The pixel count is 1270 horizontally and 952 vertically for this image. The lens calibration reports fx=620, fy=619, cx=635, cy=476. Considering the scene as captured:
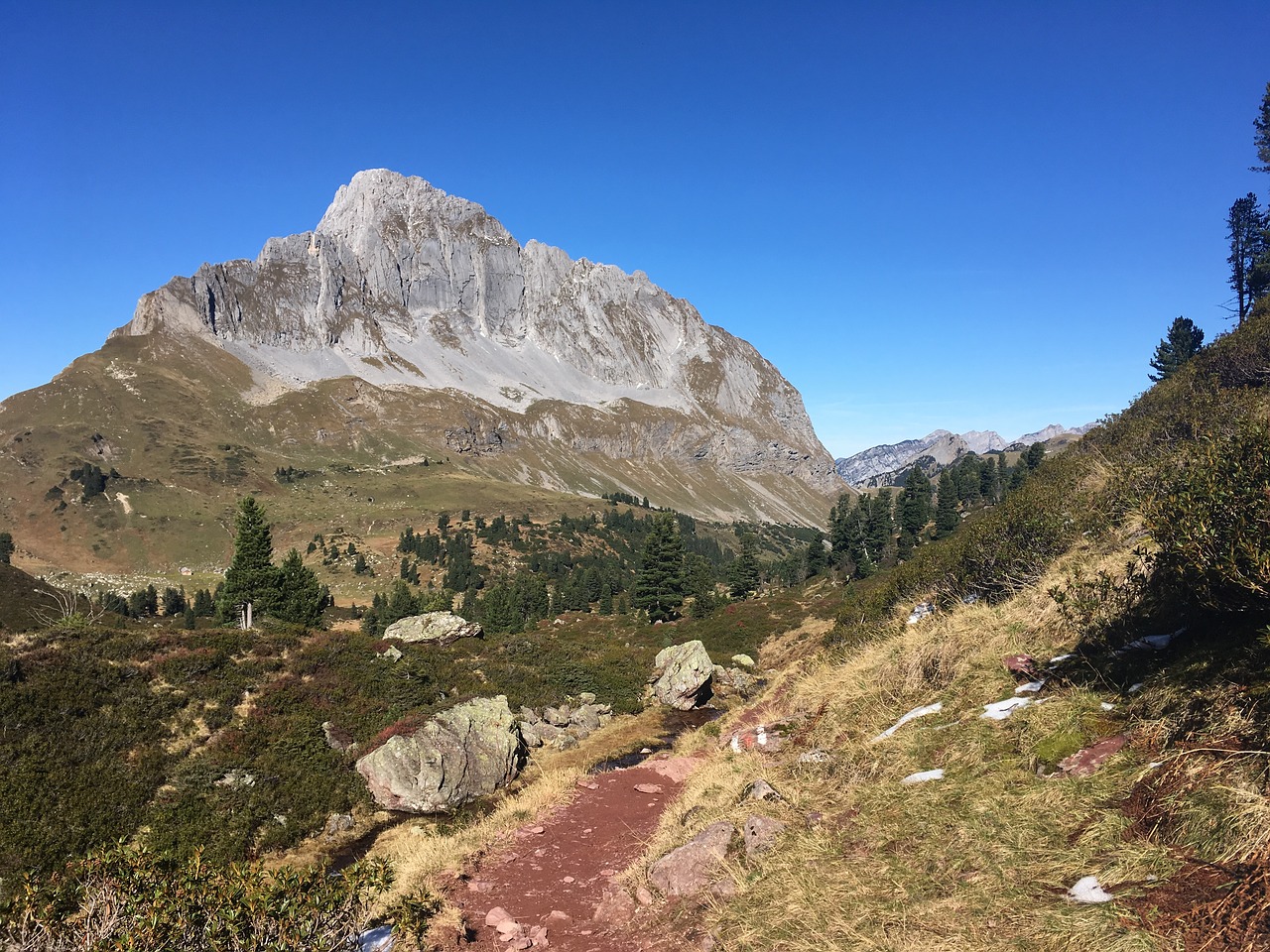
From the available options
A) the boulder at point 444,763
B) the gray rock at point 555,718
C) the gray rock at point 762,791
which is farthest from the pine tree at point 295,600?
the gray rock at point 762,791

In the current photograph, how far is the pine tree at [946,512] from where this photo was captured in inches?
4158

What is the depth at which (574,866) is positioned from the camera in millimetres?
15211

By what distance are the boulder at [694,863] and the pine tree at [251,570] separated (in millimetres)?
44078

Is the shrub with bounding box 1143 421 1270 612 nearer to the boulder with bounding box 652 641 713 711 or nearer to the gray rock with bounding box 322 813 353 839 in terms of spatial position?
the gray rock with bounding box 322 813 353 839

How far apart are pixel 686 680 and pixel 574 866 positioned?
834 inches

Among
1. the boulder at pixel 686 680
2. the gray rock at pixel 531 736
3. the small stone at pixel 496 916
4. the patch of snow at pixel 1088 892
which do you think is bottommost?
the boulder at pixel 686 680

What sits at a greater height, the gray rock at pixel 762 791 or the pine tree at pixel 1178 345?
the pine tree at pixel 1178 345

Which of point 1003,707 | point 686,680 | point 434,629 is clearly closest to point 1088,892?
point 1003,707

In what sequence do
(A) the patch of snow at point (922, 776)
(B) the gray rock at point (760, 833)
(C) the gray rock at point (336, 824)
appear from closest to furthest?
(A) the patch of snow at point (922, 776) → (B) the gray rock at point (760, 833) → (C) the gray rock at point (336, 824)

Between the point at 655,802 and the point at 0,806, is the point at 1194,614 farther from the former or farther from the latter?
the point at 0,806

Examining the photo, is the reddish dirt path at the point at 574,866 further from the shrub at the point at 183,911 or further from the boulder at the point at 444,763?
the shrub at the point at 183,911

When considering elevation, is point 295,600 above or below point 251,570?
below

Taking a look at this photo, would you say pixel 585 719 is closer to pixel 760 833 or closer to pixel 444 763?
pixel 444 763

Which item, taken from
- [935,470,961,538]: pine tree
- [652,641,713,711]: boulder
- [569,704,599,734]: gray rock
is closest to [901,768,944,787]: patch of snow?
[569,704,599,734]: gray rock
